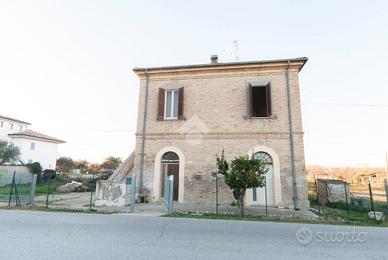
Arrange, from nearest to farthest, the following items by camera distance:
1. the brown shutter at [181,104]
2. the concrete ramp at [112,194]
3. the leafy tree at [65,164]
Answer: the concrete ramp at [112,194] < the brown shutter at [181,104] < the leafy tree at [65,164]

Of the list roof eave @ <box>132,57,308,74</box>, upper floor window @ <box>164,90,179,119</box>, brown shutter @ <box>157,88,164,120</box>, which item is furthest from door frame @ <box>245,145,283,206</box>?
brown shutter @ <box>157,88,164,120</box>

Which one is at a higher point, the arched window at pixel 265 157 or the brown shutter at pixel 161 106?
the brown shutter at pixel 161 106

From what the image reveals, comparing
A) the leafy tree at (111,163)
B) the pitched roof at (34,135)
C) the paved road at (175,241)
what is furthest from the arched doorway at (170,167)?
the leafy tree at (111,163)

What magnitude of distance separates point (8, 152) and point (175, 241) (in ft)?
122

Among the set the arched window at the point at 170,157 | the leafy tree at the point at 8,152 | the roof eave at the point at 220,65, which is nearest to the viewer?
the roof eave at the point at 220,65

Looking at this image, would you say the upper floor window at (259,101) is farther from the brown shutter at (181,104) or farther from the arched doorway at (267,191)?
the brown shutter at (181,104)

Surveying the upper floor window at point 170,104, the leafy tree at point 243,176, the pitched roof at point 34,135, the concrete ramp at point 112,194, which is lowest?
the concrete ramp at point 112,194

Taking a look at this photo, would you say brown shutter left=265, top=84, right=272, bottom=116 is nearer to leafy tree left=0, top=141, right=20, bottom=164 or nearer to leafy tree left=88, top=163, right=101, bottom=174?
leafy tree left=0, top=141, right=20, bottom=164

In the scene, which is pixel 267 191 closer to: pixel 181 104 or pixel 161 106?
pixel 181 104

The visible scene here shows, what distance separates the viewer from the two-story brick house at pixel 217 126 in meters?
12.2

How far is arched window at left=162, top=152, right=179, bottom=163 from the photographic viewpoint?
1341 cm

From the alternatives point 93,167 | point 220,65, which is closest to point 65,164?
point 93,167

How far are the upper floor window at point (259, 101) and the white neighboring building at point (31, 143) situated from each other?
37.0m

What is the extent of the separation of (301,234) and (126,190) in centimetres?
863
